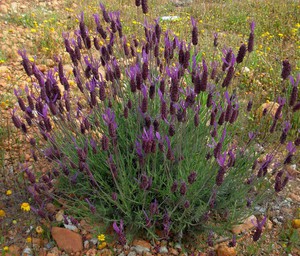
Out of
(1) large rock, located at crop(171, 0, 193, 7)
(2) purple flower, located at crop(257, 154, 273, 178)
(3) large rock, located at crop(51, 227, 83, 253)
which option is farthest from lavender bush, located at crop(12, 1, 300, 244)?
(1) large rock, located at crop(171, 0, 193, 7)

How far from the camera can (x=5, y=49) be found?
4.23 metres

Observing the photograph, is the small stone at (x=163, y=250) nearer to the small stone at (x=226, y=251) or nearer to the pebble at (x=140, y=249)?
the pebble at (x=140, y=249)

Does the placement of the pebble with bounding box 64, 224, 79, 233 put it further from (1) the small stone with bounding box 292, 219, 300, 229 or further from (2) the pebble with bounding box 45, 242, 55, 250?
(1) the small stone with bounding box 292, 219, 300, 229

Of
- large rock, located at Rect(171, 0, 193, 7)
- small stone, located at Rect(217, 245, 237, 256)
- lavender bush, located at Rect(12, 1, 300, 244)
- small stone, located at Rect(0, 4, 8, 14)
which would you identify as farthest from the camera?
large rock, located at Rect(171, 0, 193, 7)

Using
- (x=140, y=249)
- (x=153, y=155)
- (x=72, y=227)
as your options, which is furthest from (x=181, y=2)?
(x=140, y=249)

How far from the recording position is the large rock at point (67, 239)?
2.11 meters

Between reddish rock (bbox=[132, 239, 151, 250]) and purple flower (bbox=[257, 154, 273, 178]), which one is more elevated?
purple flower (bbox=[257, 154, 273, 178])

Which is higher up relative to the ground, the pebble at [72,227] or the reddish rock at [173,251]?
the pebble at [72,227]

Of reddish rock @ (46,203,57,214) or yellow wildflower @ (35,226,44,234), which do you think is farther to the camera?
reddish rock @ (46,203,57,214)

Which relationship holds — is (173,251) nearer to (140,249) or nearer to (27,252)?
(140,249)

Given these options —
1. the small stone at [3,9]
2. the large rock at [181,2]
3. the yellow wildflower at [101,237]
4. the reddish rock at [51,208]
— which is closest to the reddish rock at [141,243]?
the yellow wildflower at [101,237]

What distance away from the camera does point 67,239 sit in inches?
83.6

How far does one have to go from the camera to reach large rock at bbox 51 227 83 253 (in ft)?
6.92

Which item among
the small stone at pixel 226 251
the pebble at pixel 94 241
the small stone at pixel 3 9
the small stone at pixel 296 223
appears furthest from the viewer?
the small stone at pixel 3 9
